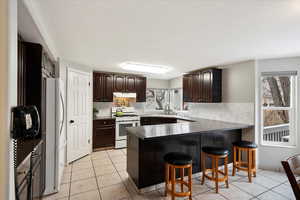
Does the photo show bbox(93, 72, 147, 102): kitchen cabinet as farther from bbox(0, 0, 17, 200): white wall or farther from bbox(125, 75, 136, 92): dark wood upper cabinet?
bbox(0, 0, 17, 200): white wall

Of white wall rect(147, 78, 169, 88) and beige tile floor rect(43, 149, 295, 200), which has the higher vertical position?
white wall rect(147, 78, 169, 88)

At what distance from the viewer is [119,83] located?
183 inches

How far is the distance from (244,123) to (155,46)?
259 cm

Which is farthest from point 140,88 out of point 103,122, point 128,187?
point 128,187

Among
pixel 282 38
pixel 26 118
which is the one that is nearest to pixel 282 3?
pixel 282 38

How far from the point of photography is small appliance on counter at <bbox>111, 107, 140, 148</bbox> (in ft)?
14.4

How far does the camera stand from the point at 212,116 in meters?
4.07

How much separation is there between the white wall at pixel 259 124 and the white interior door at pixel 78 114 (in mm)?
4005

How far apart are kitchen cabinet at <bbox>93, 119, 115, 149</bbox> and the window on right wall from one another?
147 inches

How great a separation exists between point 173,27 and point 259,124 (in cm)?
283

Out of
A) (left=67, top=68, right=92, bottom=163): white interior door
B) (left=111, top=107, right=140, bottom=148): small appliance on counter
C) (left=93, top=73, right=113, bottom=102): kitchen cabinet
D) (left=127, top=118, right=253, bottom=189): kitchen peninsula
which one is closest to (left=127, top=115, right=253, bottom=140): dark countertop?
(left=127, top=118, right=253, bottom=189): kitchen peninsula

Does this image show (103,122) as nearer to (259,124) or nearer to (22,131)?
(22,131)

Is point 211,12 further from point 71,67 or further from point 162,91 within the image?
point 162,91

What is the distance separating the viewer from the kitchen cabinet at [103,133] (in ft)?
13.5
